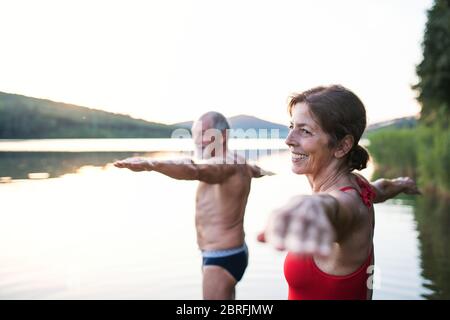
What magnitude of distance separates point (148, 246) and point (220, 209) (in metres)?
8.68

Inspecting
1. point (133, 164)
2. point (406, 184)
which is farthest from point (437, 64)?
point (133, 164)

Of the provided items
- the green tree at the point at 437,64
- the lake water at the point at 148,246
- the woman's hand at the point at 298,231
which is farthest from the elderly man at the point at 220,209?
the green tree at the point at 437,64

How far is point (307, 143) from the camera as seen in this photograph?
1882mm

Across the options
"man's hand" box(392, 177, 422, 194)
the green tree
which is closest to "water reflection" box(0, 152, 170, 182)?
the green tree

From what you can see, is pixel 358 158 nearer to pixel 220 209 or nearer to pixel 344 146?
pixel 344 146

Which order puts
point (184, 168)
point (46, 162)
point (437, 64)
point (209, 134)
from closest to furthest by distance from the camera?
point (184, 168)
point (209, 134)
point (437, 64)
point (46, 162)

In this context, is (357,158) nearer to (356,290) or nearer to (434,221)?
(356,290)

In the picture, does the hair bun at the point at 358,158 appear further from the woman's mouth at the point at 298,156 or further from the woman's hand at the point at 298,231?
the woman's hand at the point at 298,231

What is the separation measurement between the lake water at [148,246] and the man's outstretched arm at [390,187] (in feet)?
1.74

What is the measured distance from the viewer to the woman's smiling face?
73.8 inches

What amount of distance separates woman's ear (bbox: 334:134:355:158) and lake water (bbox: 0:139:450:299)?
1.11 meters

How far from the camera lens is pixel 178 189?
1091 inches

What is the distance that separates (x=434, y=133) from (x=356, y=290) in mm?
20513
